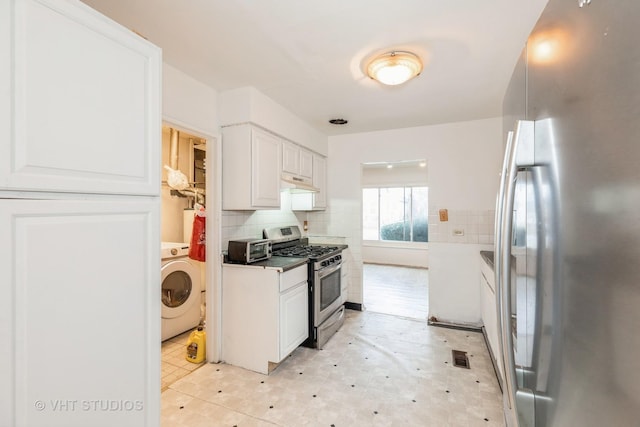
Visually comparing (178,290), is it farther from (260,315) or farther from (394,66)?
(394,66)

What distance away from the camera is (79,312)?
0.92 metres

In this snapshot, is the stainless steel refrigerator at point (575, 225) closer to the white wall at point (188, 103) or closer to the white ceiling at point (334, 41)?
the white ceiling at point (334, 41)

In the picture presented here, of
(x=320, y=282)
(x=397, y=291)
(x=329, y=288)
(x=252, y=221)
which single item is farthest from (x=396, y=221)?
(x=252, y=221)

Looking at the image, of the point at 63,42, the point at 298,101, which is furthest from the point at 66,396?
the point at 298,101

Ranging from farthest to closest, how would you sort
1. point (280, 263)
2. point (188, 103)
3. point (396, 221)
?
point (396, 221), point (280, 263), point (188, 103)

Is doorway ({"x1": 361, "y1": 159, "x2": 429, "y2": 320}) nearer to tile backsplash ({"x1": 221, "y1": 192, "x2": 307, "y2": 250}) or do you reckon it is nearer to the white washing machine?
tile backsplash ({"x1": 221, "y1": 192, "x2": 307, "y2": 250})

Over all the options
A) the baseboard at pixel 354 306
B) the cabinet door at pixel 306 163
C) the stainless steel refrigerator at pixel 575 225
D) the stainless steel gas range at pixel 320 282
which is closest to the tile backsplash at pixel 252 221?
the stainless steel gas range at pixel 320 282

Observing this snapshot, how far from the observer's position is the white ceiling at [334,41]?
1579 mm

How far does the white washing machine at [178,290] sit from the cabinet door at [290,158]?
148 cm

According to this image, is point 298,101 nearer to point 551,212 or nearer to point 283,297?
point 283,297

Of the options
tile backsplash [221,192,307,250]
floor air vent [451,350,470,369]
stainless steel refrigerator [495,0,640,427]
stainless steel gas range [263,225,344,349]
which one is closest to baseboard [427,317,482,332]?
floor air vent [451,350,470,369]

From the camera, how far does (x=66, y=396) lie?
89 centimetres

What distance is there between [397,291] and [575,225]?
4.73m

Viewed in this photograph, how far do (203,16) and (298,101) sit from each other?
1.32m
